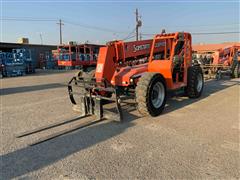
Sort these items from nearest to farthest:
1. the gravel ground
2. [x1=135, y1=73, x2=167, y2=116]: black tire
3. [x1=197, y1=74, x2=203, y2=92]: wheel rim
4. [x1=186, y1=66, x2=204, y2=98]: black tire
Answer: the gravel ground, [x1=135, y1=73, x2=167, y2=116]: black tire, [x1=186, y1=66, x2=204, y2=98]: black tire, [x1=197, y1=74, x2=203, y2=92]: wheel rim

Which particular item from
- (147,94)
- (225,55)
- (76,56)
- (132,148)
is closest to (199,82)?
(147,94)

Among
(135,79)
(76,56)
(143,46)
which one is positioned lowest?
(135,79)

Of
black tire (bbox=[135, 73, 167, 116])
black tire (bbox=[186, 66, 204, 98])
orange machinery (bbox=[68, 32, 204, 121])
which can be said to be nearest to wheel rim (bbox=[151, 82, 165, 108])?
orange machinery (bbox=[68, 32, 204, 121])

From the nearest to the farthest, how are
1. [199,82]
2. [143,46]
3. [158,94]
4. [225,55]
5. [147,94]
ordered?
[147,94] < [158,94] < [143,46] < [199,82] < [225,55]

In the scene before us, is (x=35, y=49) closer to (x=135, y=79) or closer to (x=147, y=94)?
(x=135, y=79)

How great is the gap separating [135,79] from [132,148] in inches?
103

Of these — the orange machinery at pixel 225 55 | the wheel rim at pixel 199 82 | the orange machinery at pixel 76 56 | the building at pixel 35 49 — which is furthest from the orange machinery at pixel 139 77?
the building at pixel 35 49

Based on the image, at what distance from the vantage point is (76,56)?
1850 cm

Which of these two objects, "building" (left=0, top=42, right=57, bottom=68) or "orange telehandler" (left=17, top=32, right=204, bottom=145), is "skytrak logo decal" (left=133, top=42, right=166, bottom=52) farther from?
"building" (left=0, top=42, right=57, bottom=68)

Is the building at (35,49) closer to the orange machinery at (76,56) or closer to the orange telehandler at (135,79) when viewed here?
the orange machinery at (76,56)

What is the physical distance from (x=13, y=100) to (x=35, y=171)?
5959 mm

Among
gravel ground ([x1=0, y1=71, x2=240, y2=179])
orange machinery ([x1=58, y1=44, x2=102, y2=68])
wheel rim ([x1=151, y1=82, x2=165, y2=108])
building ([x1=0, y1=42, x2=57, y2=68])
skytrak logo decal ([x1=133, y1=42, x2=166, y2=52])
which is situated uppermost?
building ([x1=0, y1=42, x2=57, y2=68])

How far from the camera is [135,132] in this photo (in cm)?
469

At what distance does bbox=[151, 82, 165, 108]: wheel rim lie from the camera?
19.4 ft
